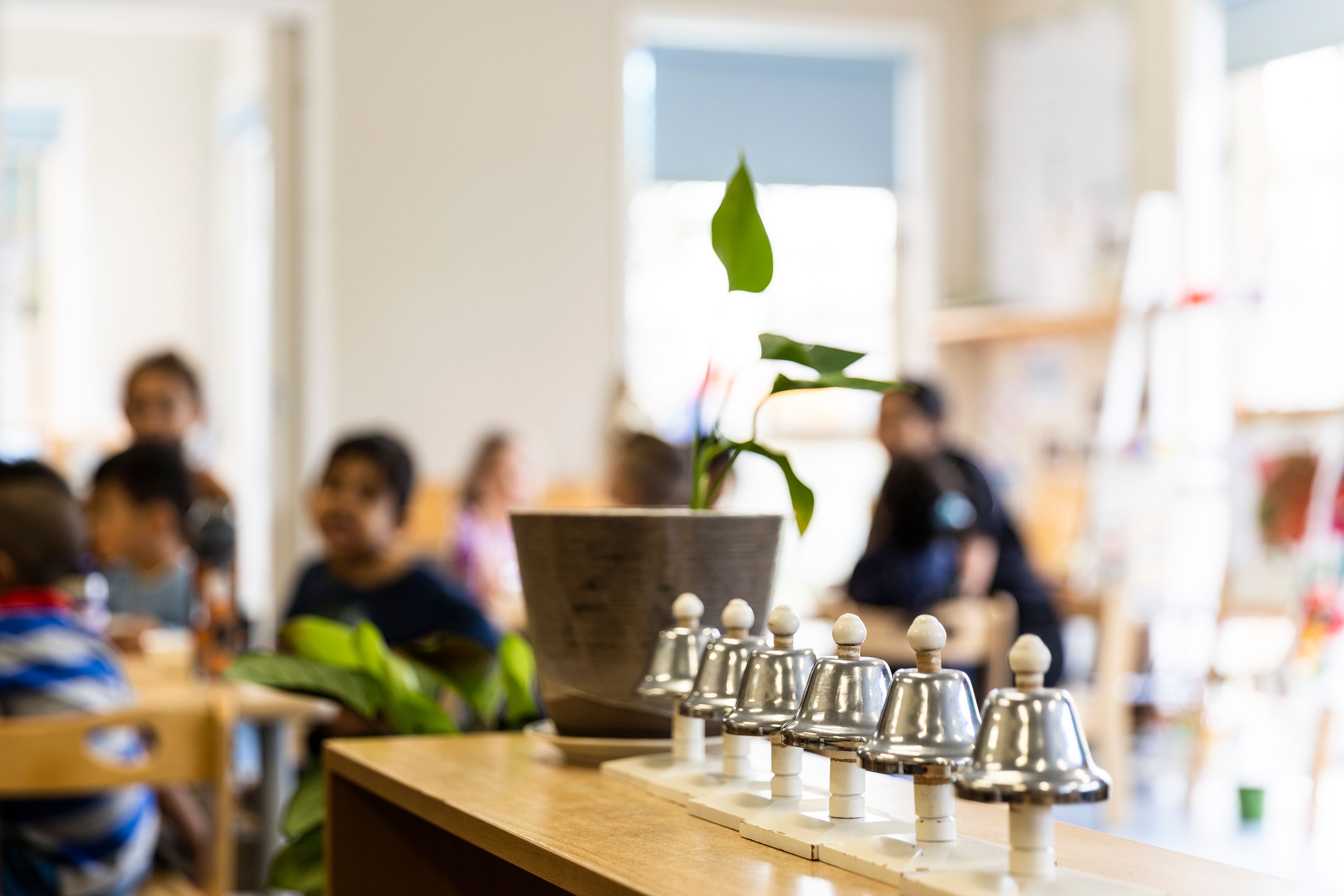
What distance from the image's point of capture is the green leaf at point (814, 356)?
3.81 feet

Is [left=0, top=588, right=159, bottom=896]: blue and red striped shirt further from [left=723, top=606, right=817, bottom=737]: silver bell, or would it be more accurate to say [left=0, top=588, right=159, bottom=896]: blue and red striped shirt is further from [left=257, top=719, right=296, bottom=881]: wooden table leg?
[left=723, top=606, right=817, bottom=737]: silver bell

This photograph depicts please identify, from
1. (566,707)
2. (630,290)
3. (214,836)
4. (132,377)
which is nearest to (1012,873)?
(566,707)

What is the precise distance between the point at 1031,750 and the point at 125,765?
139 cm

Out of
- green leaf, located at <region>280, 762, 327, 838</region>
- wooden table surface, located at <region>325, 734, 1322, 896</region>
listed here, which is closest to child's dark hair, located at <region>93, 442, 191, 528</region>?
green leaf, located at <region>280, 762, 327, 838</region>

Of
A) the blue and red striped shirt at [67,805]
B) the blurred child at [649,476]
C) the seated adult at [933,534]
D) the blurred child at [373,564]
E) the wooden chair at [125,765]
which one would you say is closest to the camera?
the wooden chair at [125,765]

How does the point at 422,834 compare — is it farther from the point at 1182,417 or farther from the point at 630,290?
the point at 630,290

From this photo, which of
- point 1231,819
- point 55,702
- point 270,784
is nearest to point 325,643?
point 55,702

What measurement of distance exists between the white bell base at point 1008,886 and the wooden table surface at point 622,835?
0.03 m

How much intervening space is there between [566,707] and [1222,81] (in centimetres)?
508

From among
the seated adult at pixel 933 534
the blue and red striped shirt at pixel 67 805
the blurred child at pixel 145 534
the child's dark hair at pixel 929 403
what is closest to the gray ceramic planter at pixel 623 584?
the blue and red striped shirt at pixel 67 805

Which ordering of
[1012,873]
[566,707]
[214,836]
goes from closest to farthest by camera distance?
[1012,873] < [566,707] < [214,836]

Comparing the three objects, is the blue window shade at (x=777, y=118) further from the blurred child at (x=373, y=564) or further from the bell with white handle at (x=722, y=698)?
the bell with white handle at (x=722, y=698)

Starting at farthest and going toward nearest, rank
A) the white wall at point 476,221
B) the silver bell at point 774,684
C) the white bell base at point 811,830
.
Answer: the white wall at point 476,221 < the silver bell at point 774,684 < the white bell base at point 811,830

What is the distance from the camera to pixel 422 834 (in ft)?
4.41
